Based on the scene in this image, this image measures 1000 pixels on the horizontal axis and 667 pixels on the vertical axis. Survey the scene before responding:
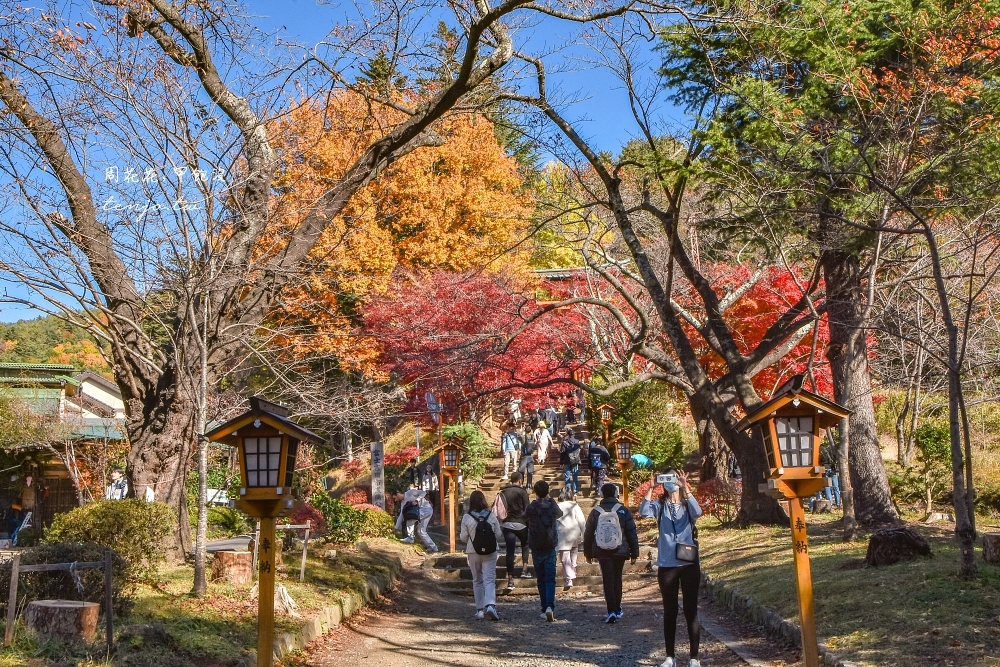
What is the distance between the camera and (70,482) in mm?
24719

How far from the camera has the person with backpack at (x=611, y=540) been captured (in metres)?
9.96

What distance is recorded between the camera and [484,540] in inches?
427

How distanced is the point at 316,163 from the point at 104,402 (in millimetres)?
14925

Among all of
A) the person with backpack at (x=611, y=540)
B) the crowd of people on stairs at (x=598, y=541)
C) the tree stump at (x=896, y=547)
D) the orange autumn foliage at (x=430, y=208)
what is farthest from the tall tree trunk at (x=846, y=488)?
the orange autumn foliage at (x=430, y=208)

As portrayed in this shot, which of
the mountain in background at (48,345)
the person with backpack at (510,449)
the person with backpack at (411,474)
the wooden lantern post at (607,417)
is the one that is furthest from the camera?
the mountain in background at (48,345)

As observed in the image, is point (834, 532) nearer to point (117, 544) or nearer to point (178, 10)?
point (117, 544)

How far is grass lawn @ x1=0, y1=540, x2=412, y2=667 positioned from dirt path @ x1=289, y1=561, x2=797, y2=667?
564mm

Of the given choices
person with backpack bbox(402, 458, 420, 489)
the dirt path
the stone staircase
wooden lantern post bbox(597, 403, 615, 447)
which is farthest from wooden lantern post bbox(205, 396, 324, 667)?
wooden lantern post bbox(597, 403, 615, 447)

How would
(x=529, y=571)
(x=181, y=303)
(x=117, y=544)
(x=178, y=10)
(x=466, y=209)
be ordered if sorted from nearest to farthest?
(x=117, y=544) → (x=181, y=303) → (x=178, y=10) → (x=529, y=571) → (x=466, y=209)

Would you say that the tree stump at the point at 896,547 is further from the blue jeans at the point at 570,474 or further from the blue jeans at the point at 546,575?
the blue jeans at the point at 570,474

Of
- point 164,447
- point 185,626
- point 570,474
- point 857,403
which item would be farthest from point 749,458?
point 185,626

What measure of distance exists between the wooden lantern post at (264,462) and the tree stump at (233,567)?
3.55 meters

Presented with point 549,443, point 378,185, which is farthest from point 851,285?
point 549,443

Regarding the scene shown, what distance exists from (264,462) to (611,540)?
4.75 m
